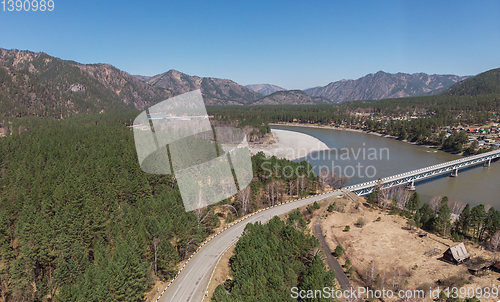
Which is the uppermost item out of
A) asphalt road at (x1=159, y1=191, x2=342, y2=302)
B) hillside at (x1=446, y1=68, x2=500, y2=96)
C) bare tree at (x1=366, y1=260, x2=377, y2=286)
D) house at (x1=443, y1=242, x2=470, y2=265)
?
hillside at (x1=446, y1=68, x2=500, y2=96)

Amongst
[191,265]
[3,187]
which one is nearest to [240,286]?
[191,265]

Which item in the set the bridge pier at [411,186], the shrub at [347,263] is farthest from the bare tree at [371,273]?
the bridge pier at [411,186]

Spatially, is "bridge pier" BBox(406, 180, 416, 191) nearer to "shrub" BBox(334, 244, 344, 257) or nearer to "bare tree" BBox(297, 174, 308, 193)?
"bare tree" BBox(297, 174, 308, 193)

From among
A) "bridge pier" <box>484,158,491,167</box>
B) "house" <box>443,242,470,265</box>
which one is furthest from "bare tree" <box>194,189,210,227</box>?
"bridge pier" <box>484,158,491,167</box>

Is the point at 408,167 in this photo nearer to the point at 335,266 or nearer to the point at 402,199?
the point at 402,199

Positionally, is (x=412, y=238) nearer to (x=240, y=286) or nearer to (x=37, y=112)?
(x=240, y=286)

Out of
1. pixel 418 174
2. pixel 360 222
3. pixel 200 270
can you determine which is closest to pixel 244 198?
pixel 200 270
